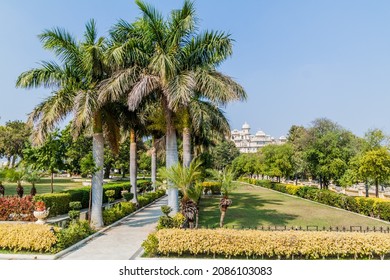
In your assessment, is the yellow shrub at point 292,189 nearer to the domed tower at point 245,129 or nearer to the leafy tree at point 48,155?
the leafy tree at point 48,155

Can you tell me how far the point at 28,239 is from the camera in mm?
9734

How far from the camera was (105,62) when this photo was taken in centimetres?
1353

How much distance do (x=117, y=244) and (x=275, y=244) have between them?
5.53 metres

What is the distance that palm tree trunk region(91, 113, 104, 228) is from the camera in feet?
46.6

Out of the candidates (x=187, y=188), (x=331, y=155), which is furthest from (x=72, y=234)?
(x=331, y=155)

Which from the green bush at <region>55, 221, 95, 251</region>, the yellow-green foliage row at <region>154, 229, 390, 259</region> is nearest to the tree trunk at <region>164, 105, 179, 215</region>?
the green bush at <region>55, 221, 95, 251</region>

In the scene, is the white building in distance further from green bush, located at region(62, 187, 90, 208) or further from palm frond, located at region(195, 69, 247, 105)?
palm frond, located at region(195, 69, 247, 105)

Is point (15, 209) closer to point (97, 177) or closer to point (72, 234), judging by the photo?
point (97, 177)

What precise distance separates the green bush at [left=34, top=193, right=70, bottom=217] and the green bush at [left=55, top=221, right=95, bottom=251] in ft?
17.6

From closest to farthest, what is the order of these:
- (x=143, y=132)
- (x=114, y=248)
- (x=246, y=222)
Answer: (x=114, y=248), (x=246, y=222), (x=143, y=132)
